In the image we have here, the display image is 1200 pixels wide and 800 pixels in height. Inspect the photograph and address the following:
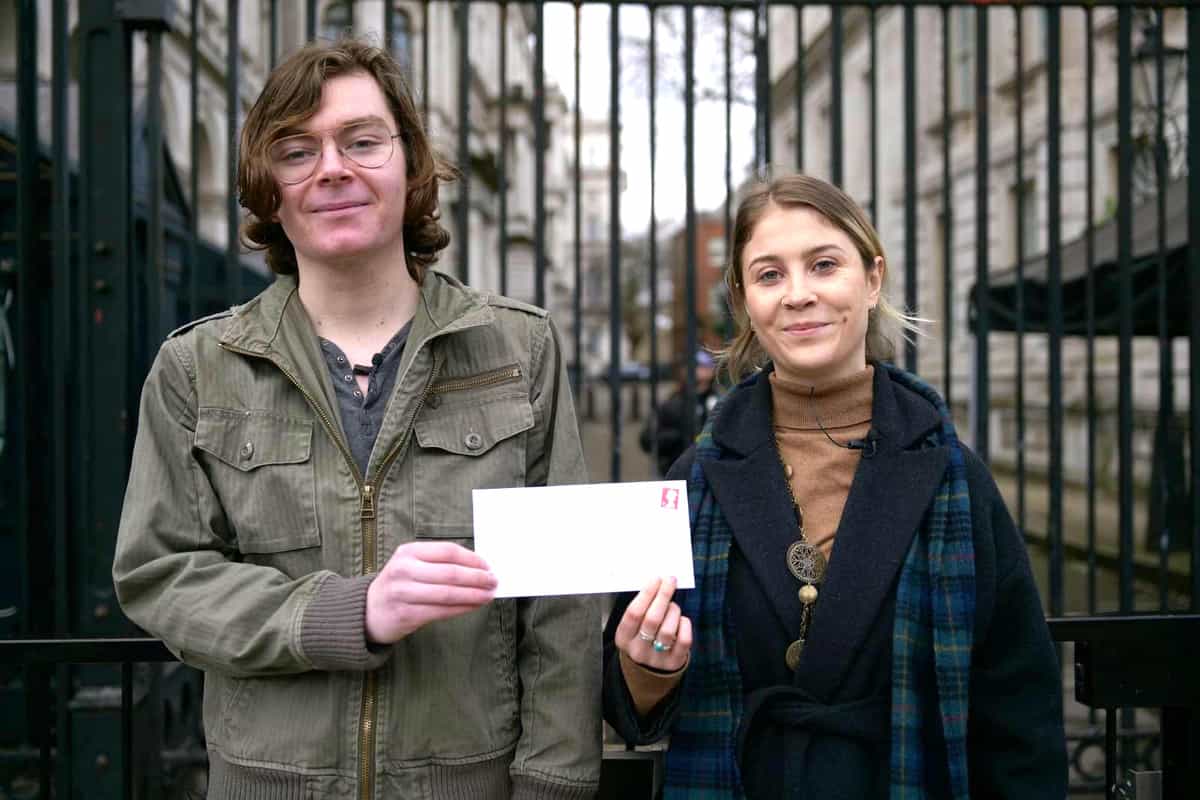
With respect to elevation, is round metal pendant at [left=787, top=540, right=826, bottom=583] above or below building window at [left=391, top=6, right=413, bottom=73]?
below

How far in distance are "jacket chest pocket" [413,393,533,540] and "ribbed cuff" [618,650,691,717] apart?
34 centimetres

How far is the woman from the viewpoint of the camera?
169 centimetres

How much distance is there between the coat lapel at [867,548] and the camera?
170cm

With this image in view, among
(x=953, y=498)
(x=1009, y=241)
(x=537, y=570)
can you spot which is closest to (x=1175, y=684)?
(x=953, y=498)

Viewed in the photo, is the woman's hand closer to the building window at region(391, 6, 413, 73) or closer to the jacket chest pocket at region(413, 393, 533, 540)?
the jacket chest pocket at region(413, 393, 533, 540)

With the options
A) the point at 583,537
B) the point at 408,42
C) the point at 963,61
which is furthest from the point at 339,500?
the point at 963,61

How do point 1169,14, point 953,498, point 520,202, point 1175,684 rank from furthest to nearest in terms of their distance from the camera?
point 520,202, point 1169,14, point 1175,684, point 953,498

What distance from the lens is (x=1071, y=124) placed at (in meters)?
13.8

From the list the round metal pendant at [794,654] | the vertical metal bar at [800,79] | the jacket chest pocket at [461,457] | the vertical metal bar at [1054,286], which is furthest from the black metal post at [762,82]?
the round metal pendant at [794,654]

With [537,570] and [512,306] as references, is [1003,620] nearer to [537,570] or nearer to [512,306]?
[537,570]

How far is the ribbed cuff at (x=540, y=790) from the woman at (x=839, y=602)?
0.47 feet

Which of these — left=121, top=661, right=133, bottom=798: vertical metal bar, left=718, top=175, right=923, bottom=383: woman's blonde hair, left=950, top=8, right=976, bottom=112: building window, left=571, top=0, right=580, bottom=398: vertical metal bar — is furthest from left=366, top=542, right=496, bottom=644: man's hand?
left=950, top=8, right=976, bottom=112: building window

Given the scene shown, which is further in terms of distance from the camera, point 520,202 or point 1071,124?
point 520,202

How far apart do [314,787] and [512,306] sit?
87cm
